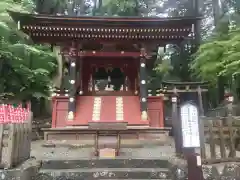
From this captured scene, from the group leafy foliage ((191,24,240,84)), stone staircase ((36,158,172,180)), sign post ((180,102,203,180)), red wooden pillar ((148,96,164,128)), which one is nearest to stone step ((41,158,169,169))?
stone staircase ((36,158,172,180))

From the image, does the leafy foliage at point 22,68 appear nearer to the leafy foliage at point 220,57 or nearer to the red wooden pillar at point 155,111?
the red wooden pillar at point 155,111

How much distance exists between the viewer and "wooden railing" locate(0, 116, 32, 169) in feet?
18.4

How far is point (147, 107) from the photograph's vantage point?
1197cm

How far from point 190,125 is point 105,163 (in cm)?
293

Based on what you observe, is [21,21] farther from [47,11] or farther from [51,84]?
[47,11]

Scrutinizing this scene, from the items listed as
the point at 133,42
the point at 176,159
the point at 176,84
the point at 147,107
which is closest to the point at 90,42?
the point at 133,42

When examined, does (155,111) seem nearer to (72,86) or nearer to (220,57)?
(72,86)

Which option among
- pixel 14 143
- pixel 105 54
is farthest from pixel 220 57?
pixel 14 143

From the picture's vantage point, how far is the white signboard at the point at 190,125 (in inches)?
186

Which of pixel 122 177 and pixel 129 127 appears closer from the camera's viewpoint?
pixel 122 177

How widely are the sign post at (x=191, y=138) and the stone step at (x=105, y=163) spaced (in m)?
2.21

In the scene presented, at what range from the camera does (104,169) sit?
661 centimetres

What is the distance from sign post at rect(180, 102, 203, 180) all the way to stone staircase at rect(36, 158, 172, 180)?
181cm

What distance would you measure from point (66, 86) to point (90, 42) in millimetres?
8666
